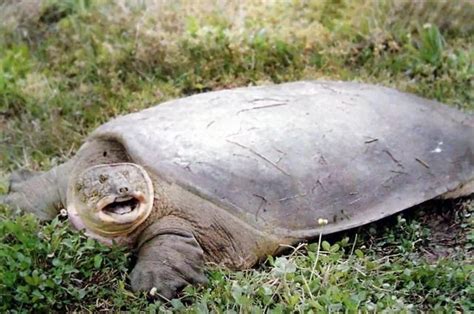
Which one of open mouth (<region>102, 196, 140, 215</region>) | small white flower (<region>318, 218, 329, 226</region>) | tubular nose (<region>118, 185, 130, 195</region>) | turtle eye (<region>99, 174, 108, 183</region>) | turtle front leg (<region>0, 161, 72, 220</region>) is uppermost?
turtle eye (<region>99, 174, 108, 183</region>)

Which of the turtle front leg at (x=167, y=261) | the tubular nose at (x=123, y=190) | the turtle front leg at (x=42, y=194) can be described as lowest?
the turtle front leg at (x=42, y=194)

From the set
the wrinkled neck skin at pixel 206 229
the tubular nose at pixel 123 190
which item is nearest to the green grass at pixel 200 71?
the wrinkled neck skin at pixel 206 229

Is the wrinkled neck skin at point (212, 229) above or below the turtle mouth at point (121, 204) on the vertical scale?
below

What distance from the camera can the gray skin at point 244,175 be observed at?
10.5 ft

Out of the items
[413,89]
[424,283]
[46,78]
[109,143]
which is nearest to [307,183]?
[424,283]

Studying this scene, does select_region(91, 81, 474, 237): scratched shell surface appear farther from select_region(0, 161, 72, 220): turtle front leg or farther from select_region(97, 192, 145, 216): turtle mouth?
select_region(0, 161, 72, 220): turtle front leg

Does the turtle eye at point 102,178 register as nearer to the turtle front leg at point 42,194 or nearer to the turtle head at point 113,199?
the turtle head at point 113,199

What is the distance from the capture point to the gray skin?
3.21m

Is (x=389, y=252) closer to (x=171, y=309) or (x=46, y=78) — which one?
(x=171, y=309)

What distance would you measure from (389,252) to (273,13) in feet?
7.71

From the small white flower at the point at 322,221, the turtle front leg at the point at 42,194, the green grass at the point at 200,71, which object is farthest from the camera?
the turtle front leg at the point at 42,194

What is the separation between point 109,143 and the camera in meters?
3.59

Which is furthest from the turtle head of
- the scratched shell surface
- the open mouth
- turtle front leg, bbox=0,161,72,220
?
turtle front leg, bbox=0,161,72,220

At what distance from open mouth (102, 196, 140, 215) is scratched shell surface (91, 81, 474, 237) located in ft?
0.51
